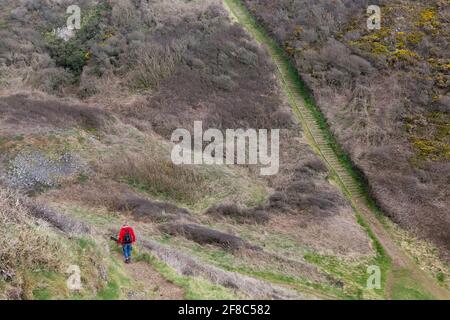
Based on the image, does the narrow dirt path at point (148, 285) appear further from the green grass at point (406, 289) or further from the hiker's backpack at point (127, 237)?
the green grass at point (406, 289)

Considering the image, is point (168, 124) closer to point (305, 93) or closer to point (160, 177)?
point (160, 177)

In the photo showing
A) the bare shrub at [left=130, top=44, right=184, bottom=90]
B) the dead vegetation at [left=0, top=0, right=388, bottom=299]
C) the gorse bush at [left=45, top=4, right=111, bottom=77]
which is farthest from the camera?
the gorse bush at [left=45, top=4, right=111, bottom=77]

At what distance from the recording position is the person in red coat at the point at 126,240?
53.4 feet

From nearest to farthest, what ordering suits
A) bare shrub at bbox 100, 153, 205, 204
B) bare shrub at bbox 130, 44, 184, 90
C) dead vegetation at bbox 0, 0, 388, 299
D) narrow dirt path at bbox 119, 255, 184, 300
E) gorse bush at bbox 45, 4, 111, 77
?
narrow dirt path at bbox 119, 255, 184, 300 < dead vegetation at bbox 0, 0, 388, 299 < bare shrub at bbox 100, 153, 205, 204 < bare shrub at bbox 130, 44, 184, 90 < gorse bush at bbox 45, 4, 111, 77

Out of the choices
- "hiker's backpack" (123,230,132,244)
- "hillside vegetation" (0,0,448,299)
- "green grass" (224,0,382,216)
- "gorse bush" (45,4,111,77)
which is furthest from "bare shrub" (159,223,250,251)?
"gorse bush" (45,4,111,77)

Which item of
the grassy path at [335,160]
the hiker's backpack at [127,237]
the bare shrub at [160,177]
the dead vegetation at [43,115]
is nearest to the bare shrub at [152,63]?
the dead vegetation at [43,115]

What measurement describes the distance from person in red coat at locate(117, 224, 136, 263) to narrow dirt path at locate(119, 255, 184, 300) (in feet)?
1.04

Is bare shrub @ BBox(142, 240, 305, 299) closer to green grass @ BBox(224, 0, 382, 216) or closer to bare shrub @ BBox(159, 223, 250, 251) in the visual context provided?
bare shrub @ BBox(159, 223, 250, 251)

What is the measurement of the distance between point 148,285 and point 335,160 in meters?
17.0

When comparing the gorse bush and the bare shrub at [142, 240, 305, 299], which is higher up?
the gorse bush

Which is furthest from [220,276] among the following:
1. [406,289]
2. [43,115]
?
[43,115]

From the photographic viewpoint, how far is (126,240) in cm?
1641

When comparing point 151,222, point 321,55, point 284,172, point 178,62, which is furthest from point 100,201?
point 321,55

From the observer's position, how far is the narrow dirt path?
1430 cm
